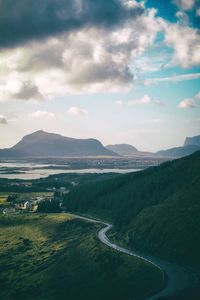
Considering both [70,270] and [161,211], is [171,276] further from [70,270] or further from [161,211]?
[161,211]

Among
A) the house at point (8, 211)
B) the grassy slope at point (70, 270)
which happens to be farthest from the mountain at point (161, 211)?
the house at point (8, 211)

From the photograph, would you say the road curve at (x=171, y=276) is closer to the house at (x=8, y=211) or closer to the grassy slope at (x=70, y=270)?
the grassy slope at (x=70, y=270)

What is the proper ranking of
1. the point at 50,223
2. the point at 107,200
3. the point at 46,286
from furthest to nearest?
the point at 107,200 < the point at 50,223 < the point at 46,286

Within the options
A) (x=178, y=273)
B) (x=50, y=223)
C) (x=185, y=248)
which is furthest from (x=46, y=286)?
(x=50, y=223)

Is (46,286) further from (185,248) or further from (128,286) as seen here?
(185,248)

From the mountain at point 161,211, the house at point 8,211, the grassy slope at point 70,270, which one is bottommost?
the grassy slope at point 70,270
